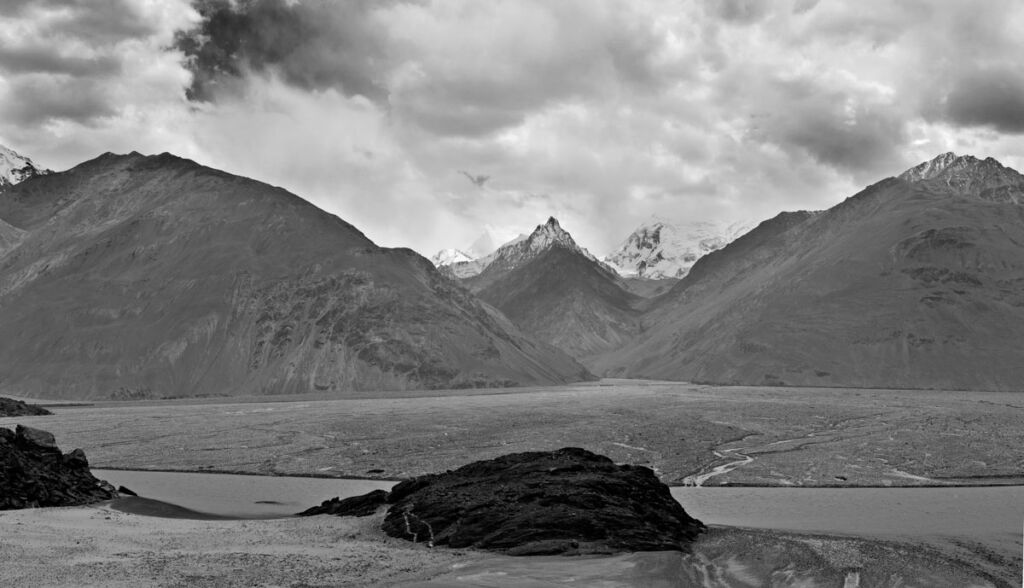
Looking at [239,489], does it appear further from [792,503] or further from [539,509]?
[792,503]

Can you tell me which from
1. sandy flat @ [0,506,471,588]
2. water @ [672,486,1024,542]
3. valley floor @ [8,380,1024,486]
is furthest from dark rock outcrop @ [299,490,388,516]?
water @ [672,486,1024,542]

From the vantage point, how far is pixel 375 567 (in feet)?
102

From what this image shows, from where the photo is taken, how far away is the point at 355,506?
4462 cm

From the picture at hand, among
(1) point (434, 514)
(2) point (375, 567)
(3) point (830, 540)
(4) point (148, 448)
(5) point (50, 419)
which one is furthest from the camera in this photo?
(5) point (50, 419)

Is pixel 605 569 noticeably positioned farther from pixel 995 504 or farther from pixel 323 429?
pixel 323 429

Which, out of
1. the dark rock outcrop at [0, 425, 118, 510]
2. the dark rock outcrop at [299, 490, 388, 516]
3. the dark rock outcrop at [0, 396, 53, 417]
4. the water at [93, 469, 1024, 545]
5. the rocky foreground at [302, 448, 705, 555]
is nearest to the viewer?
the rocky foreground at [302, 448, 705, 555]

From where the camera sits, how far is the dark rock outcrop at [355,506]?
144ft

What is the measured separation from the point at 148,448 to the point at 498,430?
33.5 meters

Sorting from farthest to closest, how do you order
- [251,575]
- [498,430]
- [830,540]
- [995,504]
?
[498,430], [995,504], [830,540], [251,575]

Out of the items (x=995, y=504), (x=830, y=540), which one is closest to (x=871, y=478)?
(x=995, y=504)

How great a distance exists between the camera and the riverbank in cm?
2864

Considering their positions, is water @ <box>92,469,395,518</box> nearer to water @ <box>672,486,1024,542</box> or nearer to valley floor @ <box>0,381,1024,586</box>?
valley floor @ <box>0,381,1024,586</box>

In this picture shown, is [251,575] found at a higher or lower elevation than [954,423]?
lower

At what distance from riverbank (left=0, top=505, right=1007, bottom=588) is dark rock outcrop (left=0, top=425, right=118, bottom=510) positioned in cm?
809
